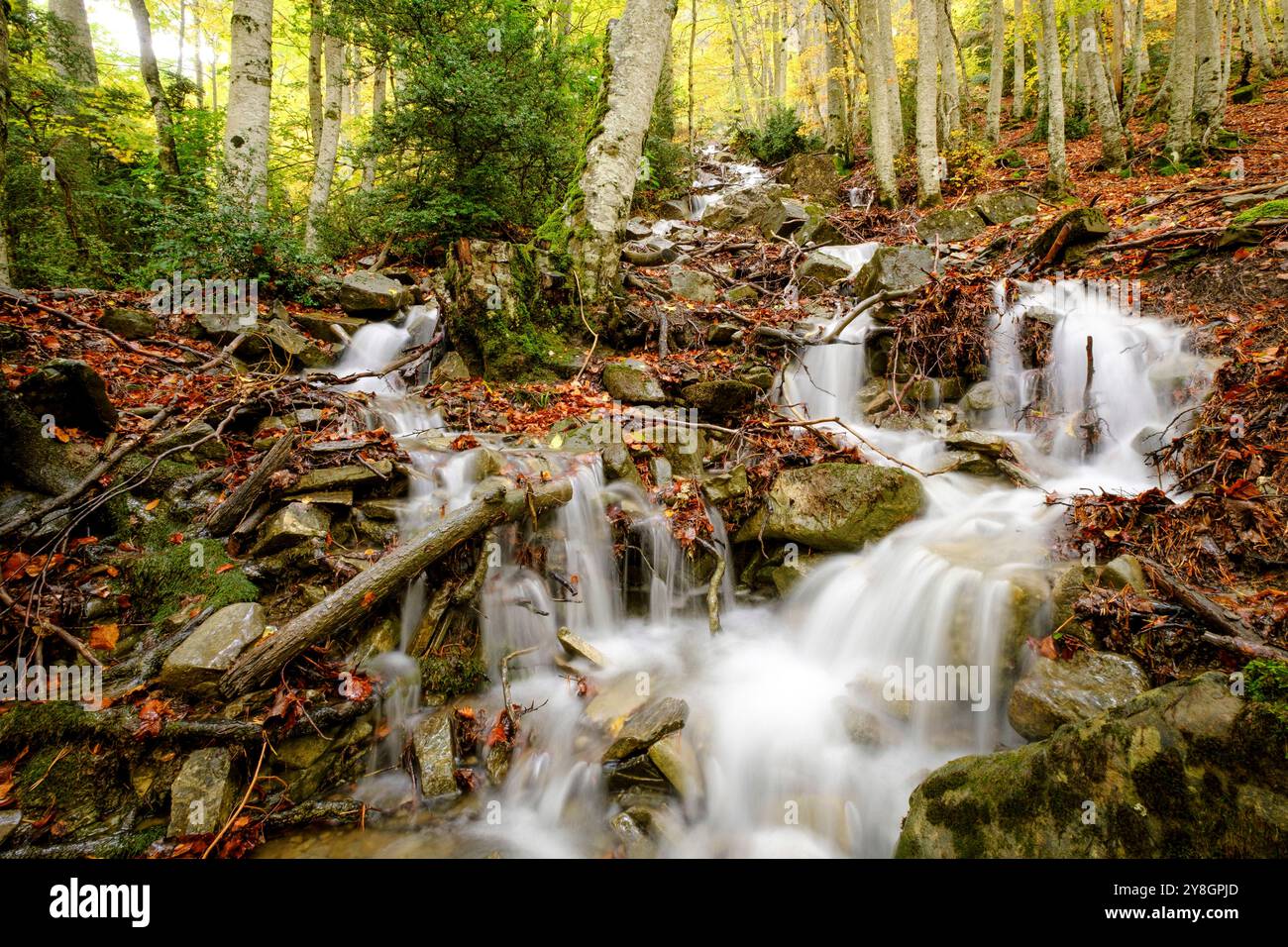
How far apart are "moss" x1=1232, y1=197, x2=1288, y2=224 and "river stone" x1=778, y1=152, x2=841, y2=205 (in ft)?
29.2

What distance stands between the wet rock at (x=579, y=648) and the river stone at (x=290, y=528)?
1.91 meters

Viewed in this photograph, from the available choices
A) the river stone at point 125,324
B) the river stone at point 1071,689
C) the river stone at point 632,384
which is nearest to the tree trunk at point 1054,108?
the river stone at point 632,384

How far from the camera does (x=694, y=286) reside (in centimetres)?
900

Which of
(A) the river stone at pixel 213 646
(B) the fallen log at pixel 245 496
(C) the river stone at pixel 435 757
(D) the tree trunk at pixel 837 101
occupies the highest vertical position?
(D) the tree trunk at pixel 837 101

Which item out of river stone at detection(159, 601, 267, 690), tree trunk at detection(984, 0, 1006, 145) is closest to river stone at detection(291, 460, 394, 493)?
river stone at detection(159, 601, 267, 690)

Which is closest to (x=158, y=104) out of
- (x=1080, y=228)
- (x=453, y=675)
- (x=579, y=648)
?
(x=453, y=675)

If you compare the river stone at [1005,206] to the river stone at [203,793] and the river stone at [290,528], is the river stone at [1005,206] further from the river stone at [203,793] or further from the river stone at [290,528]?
the river stone at [203,793]

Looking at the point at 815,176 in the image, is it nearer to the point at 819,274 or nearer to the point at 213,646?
the point at 819,274

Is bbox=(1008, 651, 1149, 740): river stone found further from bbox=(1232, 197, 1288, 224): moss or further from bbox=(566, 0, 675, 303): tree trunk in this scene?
bbox=(1232, 197, 1288, 224): moss

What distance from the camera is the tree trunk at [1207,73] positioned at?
1073cm

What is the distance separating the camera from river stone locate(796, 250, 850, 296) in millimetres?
9492

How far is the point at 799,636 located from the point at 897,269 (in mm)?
5930
